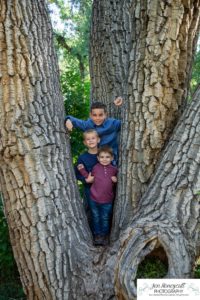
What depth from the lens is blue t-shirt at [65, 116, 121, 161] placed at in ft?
14.8

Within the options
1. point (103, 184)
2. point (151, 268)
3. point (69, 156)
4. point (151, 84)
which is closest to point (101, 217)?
point (103, 184)

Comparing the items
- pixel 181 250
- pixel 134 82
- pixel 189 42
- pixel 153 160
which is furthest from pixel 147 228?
pixel 189 42

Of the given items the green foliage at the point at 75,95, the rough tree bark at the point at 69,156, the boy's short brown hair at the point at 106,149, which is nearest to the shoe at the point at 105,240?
the rough tree bark at the point at 69,156

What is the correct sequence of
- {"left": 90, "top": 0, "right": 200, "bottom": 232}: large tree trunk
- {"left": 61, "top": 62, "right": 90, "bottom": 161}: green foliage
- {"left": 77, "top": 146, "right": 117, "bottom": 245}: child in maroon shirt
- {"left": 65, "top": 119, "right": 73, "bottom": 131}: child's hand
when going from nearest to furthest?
{"left": 90, "top": 0, "right": 200, "bottom": 232}: large tree trunk
{"left": 65, "top": 119, "right": 73, "bottom": 131}: child's hand
{"left": 77, "top": 146, "right": 117, "bottom": 245}: child in maroon shirt
{"left": 61, "top": 62, "right": 90, "bottom": 161}: green foliage

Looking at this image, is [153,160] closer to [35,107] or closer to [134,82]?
[134,82]

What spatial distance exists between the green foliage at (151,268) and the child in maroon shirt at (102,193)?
113 cm

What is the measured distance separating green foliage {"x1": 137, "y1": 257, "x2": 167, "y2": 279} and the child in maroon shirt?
113cm

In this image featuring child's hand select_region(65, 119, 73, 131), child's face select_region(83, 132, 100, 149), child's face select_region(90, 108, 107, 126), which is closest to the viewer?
child's hand select_region(65, 119, 73, 131)

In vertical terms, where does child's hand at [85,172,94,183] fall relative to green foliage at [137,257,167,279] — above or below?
above

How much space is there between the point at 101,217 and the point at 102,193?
0.25m

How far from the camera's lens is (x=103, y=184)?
4227 millimetres

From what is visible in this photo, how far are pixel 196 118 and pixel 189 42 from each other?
68cm

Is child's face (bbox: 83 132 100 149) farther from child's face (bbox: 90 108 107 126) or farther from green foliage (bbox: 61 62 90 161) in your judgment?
green foliage (bbox: 61 62 90 161)

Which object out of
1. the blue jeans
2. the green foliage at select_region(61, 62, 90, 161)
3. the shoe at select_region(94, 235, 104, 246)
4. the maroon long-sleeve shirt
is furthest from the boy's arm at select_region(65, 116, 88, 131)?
the green foliage at select_region(61, 62, 90, 161)
